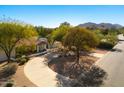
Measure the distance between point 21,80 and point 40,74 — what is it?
289 cm

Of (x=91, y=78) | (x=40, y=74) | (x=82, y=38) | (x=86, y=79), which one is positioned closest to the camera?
(x=86, y=79)

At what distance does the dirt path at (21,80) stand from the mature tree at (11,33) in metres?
4.70

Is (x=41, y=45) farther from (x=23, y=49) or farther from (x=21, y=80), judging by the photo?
(x=21, y=80)

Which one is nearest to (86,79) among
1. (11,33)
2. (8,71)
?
(8,71)

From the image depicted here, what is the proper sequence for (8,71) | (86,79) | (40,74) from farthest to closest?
1. (8,71)
2. (40,74)
3. (86,79)

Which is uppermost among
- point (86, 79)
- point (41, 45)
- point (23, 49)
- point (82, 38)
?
point (82, 38)

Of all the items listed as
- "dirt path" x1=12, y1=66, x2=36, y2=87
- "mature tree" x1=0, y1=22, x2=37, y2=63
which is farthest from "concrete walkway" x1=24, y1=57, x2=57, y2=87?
"mature tree" x1=0, y1=22, x2=37, y2=63

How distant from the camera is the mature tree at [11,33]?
27.0 m

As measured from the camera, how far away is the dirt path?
19547 millimetres

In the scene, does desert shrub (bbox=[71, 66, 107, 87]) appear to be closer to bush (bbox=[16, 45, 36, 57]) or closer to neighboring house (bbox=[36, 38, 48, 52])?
bush (bbox=[16, 45, 36, 57])

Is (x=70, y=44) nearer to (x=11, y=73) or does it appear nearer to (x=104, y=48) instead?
(x=11, y=73)

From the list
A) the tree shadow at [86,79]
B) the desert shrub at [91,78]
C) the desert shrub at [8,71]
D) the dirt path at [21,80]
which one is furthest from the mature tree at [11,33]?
the desert shrub at [91,78]

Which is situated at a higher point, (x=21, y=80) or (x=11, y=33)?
(x=11, y=33)

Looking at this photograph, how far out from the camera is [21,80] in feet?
68.8
